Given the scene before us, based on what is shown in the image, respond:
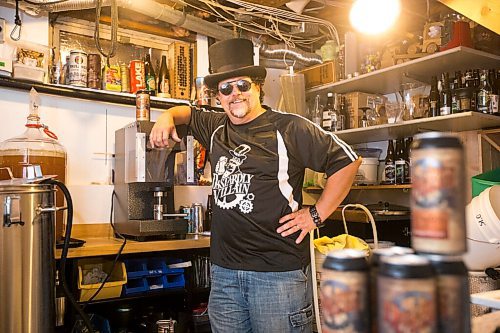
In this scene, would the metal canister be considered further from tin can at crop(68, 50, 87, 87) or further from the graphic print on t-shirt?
tin can at crop(68, 50, 87, 87)

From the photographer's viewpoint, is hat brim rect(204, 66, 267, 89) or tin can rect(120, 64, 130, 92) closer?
hat brim rect(204, 66, 267, 89)

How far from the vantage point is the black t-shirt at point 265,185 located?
1937 mm

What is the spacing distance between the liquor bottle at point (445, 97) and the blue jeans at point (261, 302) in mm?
1580

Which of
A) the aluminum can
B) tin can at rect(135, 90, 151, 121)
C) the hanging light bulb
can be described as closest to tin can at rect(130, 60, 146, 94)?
tin can at rect(135, 90, 151, 121)

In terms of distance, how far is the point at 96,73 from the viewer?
3.25 m

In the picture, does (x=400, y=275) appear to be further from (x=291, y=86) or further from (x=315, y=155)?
(x=291, y=86)

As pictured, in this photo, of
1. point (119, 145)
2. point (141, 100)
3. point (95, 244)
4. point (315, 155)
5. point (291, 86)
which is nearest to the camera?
point (315, 155)

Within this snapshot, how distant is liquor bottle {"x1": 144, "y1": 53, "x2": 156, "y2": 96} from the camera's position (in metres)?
3.49

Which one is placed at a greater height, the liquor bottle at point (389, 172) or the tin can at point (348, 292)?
the liquor bottle at point (389, 172)

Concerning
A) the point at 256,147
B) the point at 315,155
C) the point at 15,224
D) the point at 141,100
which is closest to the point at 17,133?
the point at 141,100

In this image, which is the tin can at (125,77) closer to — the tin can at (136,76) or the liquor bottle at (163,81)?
the tin can at (136,76)

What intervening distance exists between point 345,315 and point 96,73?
9.52ft

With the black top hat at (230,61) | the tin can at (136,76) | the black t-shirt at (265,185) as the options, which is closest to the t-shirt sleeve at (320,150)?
the black t-shirt at (265,185)

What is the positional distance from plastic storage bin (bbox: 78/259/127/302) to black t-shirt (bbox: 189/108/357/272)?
949 millimetres
